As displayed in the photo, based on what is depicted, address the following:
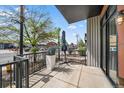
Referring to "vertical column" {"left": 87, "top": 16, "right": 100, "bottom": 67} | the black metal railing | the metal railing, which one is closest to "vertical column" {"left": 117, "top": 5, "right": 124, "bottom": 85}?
the black metal railing

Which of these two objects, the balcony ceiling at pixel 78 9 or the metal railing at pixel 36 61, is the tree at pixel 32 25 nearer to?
the metal railing at pixel 36 61

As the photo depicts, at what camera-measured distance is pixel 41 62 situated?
22.0ft

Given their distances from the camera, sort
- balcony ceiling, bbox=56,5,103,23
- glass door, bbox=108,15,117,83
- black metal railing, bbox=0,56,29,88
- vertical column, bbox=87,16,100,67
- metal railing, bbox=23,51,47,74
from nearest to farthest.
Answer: black metal railing, bbox=0,56,29,88, glass door, bbox=108,15,117,83, balcony ceiling, bbox=56,5,103,23, metal railing, bbox=23,51,47,74, vertical column, bbox=87,16,100,67

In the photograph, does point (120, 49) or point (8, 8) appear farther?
point (8, 8)

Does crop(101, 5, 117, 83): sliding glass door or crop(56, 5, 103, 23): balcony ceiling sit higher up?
crop(56, 5, 103, 23): balcony ceiling

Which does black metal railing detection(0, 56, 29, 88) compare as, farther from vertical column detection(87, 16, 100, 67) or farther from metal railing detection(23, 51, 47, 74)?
vertical column detection(87, 16, 100, 67)

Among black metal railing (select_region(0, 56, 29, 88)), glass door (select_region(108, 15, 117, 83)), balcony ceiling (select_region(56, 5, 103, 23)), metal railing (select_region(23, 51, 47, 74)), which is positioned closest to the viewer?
black metal railing (select_region(0, 56, 29, 88))

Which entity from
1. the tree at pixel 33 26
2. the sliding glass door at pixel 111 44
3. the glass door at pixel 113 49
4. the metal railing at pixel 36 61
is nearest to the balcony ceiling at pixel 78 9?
the sliding glass door at pixel 111 44

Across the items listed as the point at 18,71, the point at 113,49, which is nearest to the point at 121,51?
the point at 113,49

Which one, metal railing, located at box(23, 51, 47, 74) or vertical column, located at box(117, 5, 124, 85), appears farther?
metal railing, located at box(23, 51, 47, 74)
